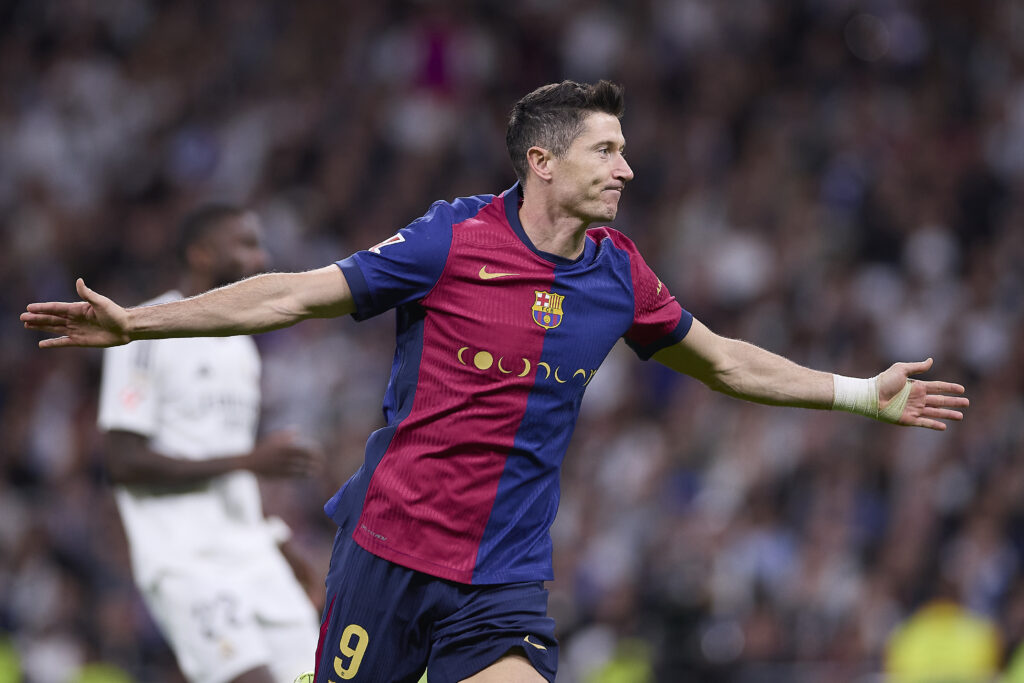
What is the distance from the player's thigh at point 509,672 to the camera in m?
4.30

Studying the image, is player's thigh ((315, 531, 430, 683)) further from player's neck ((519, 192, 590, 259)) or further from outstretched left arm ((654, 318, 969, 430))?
outstretched left arm ((654, 318, 969, 430))

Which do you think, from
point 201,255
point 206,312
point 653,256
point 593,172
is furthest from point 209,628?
point 653,256

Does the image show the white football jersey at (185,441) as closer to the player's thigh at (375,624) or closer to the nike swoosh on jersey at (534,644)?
the player's thigh at (375,624)

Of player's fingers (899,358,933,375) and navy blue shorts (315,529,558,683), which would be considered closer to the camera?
navy blue shorts (315,529,558,683)

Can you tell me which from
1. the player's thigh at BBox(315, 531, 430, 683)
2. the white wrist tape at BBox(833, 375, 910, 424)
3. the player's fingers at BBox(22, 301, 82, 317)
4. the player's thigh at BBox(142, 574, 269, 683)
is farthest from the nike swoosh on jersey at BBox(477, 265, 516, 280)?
the player's thigh at BBox(142, 574, 269, 683)

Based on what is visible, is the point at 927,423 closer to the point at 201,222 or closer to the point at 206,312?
the point at 206,312

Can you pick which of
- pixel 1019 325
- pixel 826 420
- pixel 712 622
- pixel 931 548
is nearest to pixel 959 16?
pixel 1019 325

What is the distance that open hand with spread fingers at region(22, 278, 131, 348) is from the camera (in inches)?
155

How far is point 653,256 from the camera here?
1336 centimetres

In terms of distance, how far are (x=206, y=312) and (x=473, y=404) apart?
0.88 meters

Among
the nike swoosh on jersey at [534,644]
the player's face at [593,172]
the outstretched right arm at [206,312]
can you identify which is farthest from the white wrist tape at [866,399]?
the outstretched right arm at [206,312]

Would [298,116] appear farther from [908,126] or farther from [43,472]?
[908,126]

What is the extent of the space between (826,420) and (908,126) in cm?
382

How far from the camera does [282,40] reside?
15.2 metres
